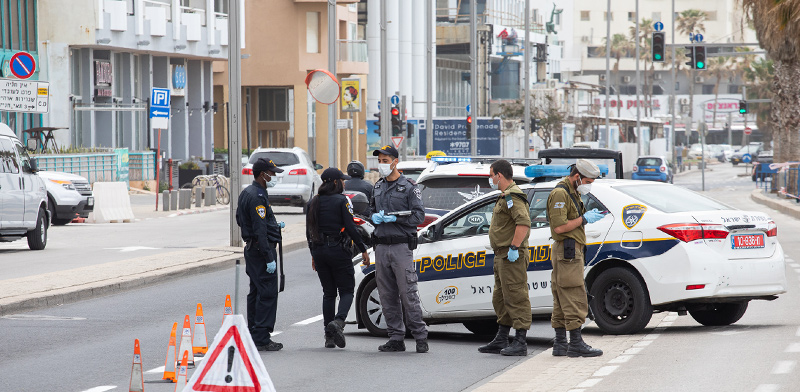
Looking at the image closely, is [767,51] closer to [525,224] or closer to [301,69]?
[301,69]

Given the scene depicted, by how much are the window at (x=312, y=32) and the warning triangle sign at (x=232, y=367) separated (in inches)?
2193

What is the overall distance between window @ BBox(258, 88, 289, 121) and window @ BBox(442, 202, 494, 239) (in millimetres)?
55883

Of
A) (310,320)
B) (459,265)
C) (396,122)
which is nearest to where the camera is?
(459,265)

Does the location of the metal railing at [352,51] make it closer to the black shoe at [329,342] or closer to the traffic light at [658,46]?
the traffic light at [658,46]

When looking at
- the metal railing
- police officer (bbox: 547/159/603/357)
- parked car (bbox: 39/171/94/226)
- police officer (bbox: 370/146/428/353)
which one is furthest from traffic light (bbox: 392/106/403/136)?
police officer (bbox: 547/159/603/357)

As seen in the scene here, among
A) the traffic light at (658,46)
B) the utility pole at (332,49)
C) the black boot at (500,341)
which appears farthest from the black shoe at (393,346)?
the traffic light at (658,46)

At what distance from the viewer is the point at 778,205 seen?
4044 centimetres

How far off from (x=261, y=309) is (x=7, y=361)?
2.18 metres

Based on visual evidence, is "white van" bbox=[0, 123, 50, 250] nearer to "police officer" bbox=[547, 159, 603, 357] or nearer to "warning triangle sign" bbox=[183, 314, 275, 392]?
"police officer" bbox=[547, 159, 603, 357]

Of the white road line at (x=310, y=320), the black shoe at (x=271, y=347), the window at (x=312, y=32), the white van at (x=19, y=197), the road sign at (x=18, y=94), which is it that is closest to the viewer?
the black shoe at (x=271, y=347)

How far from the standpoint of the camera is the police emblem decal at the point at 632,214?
445 inches

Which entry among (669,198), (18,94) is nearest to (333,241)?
(669,198)

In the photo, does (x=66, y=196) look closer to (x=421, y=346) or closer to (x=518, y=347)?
(x=421, y=346)

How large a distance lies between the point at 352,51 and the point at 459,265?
174ft
